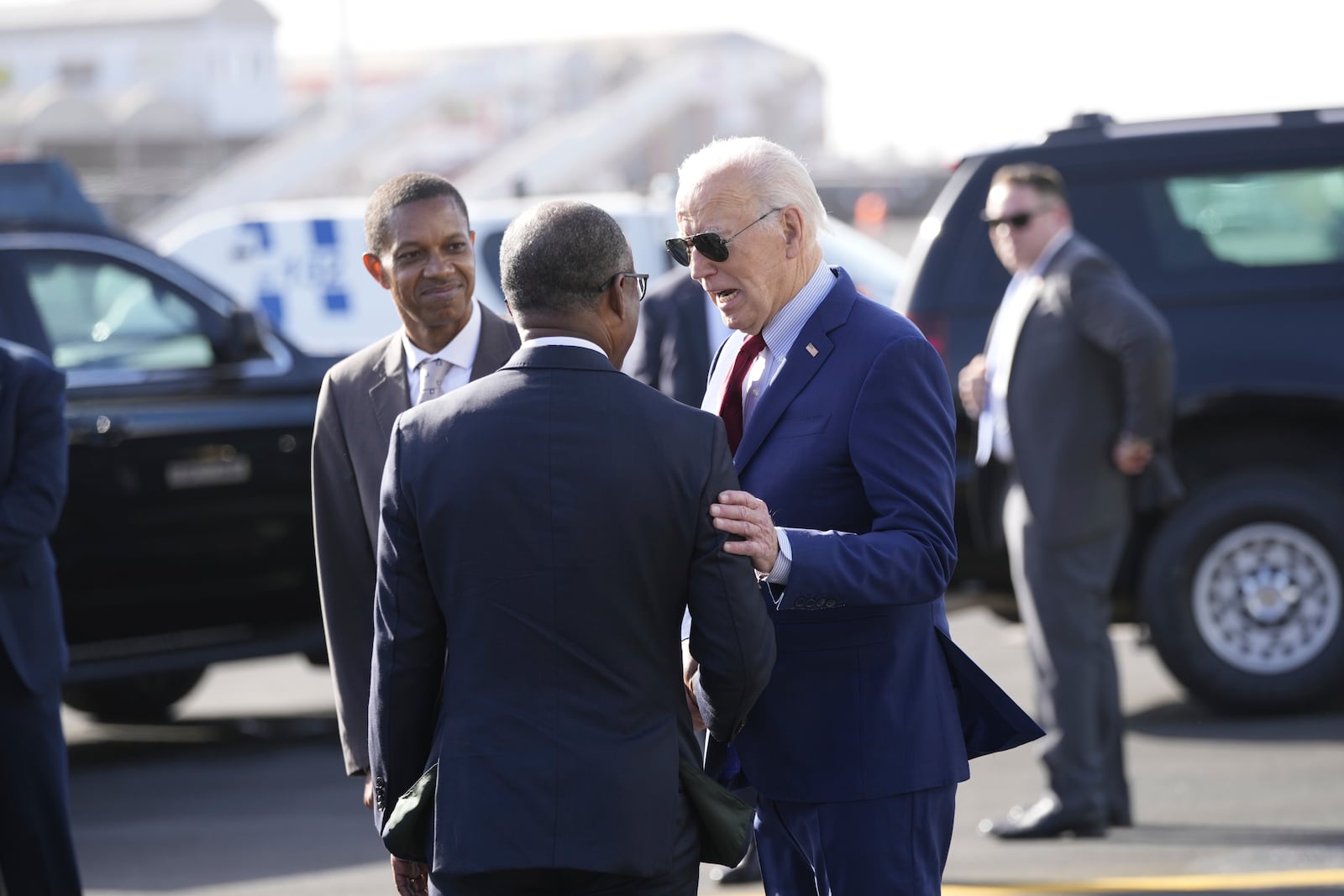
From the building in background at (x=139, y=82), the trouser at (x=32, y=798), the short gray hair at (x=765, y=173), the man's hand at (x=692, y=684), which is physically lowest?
the trouser at (x=32, y=798)

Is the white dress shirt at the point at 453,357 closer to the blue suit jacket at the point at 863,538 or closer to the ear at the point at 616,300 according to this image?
the blue suit jacket at the point at 863,538

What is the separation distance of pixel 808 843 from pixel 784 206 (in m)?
1.09

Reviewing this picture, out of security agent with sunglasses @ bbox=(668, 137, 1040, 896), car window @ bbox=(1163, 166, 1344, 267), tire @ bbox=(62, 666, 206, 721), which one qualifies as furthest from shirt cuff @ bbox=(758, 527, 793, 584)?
tire @ bbox=(62, 666, 206, 721)

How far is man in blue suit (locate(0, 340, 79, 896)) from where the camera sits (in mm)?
4879

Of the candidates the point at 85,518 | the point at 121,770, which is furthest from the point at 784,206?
the point at 121,770

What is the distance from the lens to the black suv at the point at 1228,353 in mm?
7832

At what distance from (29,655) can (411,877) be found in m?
1.78

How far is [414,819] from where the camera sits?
304 cm

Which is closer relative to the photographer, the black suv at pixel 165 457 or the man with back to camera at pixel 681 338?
the man with back to camera at pixel 681 338

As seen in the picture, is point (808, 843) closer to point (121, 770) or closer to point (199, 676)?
point (121, 770)

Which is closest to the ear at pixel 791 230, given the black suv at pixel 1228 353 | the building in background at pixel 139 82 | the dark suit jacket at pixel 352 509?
the dark suit jacket at pixel 352 509

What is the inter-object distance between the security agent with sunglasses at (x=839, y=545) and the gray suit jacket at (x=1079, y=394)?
2894 millimetres

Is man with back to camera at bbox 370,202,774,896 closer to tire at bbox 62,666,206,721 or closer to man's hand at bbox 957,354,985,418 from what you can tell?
man's hand at bbox 957,354,985,418

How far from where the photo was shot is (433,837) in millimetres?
3029
